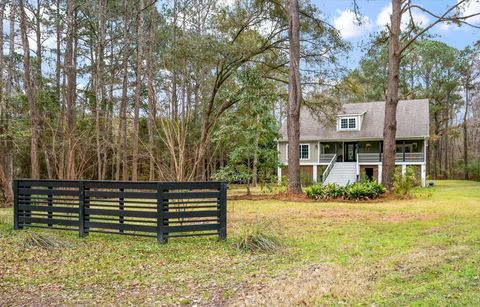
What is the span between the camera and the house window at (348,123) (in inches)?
1019

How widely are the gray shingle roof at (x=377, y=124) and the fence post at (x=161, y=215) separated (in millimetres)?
17241

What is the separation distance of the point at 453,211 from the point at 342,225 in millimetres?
3903

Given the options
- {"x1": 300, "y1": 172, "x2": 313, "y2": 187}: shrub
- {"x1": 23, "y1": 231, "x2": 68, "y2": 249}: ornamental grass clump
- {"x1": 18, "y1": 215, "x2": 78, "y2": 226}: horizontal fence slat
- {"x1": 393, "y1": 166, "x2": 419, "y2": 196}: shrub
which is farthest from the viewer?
{"x1": 300, "y1": 172, "x2": 313, "y2": 187}: shrub

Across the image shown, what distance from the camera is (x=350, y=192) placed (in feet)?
45.4

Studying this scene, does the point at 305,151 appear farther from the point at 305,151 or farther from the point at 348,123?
the point at 348,123

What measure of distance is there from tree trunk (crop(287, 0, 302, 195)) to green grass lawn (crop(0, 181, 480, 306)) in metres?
7.92

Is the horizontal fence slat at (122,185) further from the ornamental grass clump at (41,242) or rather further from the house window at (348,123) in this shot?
the house window at (348,123)


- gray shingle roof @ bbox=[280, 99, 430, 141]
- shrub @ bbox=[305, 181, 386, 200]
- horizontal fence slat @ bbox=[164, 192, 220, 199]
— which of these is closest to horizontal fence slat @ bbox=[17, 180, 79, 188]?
horizontal fence slat @ bbox=[164, 192, 220, 199]

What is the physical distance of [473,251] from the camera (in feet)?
16.9

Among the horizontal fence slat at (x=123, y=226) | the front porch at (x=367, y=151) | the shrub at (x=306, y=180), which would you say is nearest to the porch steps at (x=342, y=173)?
the front porch at (x=367, y=151)

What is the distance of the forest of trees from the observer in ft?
45.7

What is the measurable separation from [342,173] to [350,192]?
450 inches

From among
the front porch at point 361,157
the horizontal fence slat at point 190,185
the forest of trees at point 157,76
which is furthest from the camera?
the front porch at point 361,157

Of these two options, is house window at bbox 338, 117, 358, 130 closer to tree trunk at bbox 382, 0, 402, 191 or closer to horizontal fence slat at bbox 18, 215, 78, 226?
tree trunk at bbox 382, 0, 402, 191
